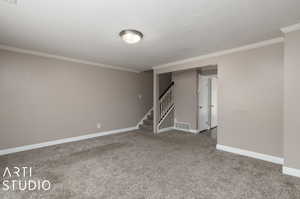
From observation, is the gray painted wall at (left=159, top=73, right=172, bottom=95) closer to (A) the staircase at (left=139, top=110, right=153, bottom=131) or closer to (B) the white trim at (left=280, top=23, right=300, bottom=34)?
(A) the staircase at (left=139, top=110, right=153, bottom=131)

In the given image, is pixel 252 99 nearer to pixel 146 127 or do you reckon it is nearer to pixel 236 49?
pixel 236 49

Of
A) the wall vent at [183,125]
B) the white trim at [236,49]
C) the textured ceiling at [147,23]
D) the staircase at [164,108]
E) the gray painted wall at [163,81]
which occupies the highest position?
the textured ceiling at [147,23]

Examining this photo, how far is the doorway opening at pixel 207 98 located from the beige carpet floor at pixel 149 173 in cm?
180

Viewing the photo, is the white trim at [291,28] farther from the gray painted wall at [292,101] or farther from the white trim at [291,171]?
the white trim at [291,171]

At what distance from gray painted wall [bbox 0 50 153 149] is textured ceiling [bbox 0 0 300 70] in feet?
2.16

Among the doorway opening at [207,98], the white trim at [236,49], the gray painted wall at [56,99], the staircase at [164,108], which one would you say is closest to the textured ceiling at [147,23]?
the white trim at [236,49]

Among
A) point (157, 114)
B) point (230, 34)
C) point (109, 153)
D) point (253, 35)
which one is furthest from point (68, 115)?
point (253, 35)

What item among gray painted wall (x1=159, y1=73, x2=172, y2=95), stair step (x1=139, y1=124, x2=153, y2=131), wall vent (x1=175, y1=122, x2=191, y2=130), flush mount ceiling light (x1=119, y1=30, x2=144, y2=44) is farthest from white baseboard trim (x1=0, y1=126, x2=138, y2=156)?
flush mount ceiling light (x1=119, y1=30, x2=144, y2=44)

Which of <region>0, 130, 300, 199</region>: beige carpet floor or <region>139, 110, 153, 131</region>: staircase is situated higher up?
<region>139, 110, 153, 131</region>: staircase

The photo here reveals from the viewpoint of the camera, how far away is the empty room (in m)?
1.94

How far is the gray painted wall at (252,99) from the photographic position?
2.81m

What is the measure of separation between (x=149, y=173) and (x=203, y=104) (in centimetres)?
380

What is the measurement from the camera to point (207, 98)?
562cm

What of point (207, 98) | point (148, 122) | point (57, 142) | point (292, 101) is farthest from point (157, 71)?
point (57, 142)
